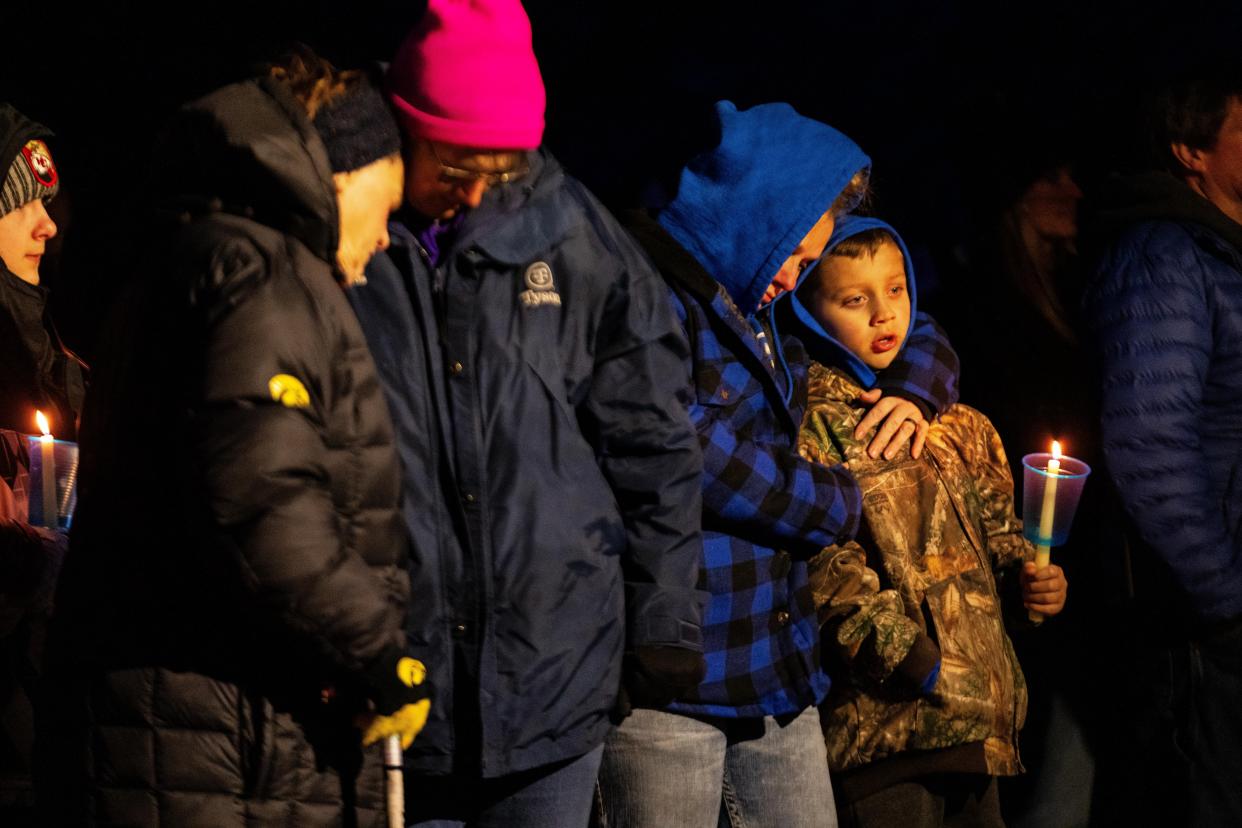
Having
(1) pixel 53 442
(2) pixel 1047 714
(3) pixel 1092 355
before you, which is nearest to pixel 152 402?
(1) pixel 53 442

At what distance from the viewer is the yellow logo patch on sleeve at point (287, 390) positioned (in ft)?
6.61

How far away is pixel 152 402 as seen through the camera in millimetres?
2100

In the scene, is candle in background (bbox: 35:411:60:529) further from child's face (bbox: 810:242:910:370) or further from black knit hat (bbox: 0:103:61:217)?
child's face (bbox: 810:242:910:370)

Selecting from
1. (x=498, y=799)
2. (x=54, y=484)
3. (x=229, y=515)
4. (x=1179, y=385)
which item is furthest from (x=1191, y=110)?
(x=54, y=484)

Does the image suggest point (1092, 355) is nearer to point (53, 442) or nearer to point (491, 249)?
point (491, 249)

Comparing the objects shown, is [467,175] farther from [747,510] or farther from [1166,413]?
[1166,413]

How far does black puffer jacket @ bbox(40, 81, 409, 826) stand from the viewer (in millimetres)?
2018

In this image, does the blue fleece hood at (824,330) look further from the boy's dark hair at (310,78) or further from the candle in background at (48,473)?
the candle in background at (48,473)

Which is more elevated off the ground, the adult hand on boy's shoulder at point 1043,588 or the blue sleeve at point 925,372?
the blue sleeve at point 925,372

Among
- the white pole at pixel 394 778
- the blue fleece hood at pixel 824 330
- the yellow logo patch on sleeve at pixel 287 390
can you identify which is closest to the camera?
the yellow logo patch on sleeve at pixel 287 390

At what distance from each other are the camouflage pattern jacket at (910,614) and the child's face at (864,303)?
0.09 m

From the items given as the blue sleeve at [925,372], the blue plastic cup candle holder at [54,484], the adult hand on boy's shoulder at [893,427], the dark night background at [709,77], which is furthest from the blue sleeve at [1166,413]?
the blue plastic cup candle holder at [54,484]

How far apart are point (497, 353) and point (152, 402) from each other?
0.58 metres

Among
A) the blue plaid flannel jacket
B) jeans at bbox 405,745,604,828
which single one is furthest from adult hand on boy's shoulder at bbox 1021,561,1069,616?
jeans at bbox 405,745,604,828
